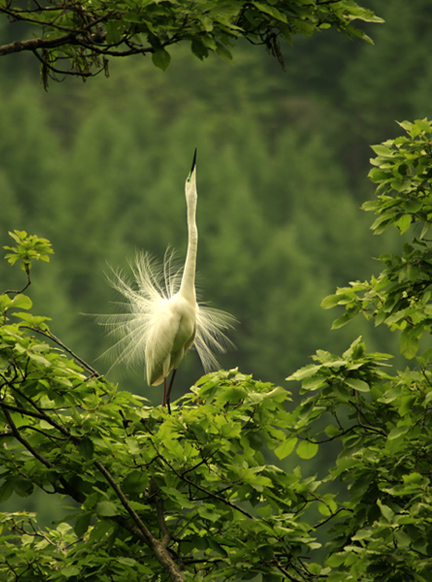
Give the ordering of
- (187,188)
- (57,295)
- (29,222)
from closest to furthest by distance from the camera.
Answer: (187,188) < (57,295) < (29,222)

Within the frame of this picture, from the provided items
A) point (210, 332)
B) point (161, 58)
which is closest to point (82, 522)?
point (161, 58)

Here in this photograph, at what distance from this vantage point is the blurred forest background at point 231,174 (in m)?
17.4

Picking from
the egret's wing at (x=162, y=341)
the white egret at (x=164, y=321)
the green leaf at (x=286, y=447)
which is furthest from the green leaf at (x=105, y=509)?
the egret's wing at (x=162, y=341)

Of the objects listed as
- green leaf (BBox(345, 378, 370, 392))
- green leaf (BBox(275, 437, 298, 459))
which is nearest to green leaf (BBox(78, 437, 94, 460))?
green leaf (BBox(275, 437, 298, 459))

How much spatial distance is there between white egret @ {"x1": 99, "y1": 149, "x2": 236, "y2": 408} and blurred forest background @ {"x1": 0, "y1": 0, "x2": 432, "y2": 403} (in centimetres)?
1019

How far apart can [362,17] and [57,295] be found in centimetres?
1500

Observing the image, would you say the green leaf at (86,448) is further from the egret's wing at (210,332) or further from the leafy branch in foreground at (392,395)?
the egret's wing at (210,332)

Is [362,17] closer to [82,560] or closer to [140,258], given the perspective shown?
[82,560]

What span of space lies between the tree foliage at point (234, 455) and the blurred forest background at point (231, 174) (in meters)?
12.3

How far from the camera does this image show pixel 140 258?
14.8 feet

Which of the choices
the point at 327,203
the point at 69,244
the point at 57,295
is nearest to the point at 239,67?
the point at 327,203

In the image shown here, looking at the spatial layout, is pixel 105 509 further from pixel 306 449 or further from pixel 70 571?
pixel 306 449

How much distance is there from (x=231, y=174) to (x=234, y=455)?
19.4m

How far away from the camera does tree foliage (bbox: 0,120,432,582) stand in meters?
2.07
